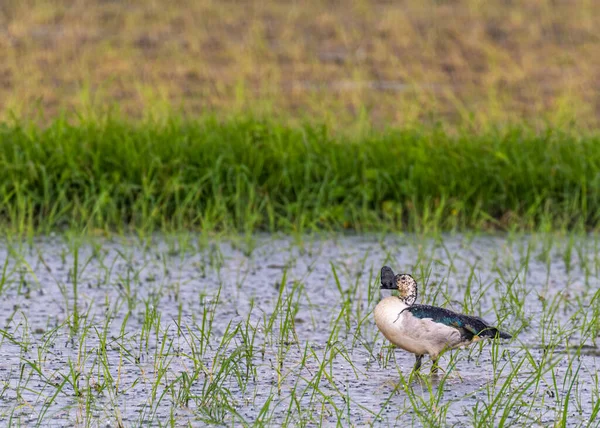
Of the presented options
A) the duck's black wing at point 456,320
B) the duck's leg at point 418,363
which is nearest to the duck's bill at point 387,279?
the duck's black wing at point 456,320

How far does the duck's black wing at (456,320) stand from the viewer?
439cm

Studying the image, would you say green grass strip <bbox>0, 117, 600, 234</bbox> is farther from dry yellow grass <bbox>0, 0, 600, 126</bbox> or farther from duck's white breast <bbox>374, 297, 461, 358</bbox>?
duck's white breast <bbox>374, 297, 461, 358</bbox>

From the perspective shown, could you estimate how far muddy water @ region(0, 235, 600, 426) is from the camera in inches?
164

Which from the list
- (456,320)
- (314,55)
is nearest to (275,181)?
(456,320)

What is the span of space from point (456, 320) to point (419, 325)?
6.1 inches

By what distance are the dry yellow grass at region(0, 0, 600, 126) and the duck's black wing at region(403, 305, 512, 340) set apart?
18.4 ft

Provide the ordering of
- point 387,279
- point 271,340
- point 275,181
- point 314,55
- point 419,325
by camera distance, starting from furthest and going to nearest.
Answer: point 314,55 < point 275,181 < point 271,340 < point 387,279 < point 419,325

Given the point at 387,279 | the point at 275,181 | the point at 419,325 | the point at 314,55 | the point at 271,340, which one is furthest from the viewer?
the point at 314,55

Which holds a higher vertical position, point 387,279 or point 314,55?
point 314,55

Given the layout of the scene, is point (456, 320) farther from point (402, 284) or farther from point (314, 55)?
point (314, 55)

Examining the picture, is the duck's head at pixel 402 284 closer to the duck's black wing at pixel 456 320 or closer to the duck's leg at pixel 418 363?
the duck's black wing at pixel 456 320

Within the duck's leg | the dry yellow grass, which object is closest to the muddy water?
the duck's leg

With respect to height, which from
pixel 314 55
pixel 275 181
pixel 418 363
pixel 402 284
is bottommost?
pixel 418 363

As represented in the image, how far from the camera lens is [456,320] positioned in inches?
174
